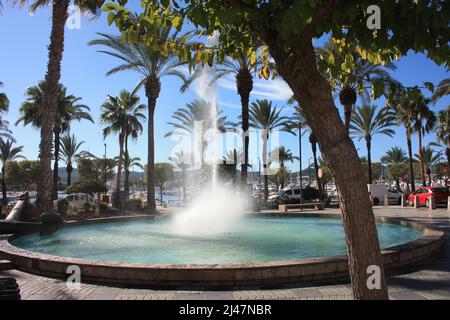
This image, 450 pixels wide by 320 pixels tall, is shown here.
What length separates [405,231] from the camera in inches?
535

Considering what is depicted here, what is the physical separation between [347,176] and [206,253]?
744cm

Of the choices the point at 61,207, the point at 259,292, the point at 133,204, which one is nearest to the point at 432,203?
the point at 133,204

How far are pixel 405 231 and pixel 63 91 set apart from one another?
38633mm

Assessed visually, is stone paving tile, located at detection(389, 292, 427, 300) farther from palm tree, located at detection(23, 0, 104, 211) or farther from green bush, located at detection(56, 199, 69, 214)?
green bush, located at detection(56, 199, 69, 214)

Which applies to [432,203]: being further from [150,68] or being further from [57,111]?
[57,111]

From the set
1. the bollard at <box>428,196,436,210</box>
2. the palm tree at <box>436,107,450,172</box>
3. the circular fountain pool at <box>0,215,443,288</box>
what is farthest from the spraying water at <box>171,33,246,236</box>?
the palm tree at <box>436,107,450,172</box>

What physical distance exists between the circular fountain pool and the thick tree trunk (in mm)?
3784

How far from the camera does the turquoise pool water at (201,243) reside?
9.48 m

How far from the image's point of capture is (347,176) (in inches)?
114

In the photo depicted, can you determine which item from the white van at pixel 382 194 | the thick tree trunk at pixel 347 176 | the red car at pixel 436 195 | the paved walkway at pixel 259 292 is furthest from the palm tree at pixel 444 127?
the thick tree trunk at pixel 347 176

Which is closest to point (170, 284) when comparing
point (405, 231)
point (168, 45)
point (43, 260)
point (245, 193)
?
point (43, 260)

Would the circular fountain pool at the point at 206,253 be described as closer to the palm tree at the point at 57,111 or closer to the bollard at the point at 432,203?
the bollard at the point at 432,203

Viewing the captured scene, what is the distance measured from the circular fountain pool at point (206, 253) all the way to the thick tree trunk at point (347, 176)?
3.78 meters
